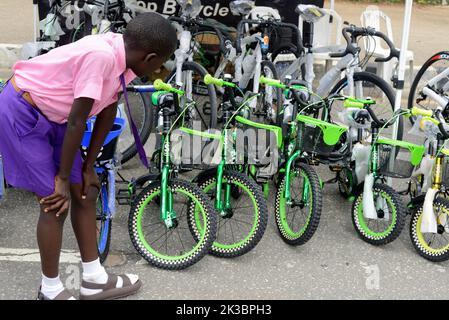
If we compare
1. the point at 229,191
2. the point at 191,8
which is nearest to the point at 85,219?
the point at 229,191

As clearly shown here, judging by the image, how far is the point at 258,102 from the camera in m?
5.38

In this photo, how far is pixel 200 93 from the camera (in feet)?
20.2

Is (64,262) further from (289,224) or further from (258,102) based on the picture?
(258,102)

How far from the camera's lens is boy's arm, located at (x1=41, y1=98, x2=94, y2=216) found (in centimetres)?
306

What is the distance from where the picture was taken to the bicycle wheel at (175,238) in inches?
158

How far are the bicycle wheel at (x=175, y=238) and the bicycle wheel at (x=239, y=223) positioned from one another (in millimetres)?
152

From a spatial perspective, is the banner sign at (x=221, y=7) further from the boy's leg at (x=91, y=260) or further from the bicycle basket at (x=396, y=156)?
the boy's leg at (x=91, y=260)

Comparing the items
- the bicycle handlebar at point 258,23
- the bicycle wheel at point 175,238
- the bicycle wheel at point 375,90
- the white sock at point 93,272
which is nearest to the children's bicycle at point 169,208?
the bicycle wheel at point 175,238

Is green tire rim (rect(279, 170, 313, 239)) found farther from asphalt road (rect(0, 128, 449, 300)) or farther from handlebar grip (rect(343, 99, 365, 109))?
handlebar grip (rect(343, 99, 365, 109))

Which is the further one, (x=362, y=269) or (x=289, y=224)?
(x=289, y=224)
